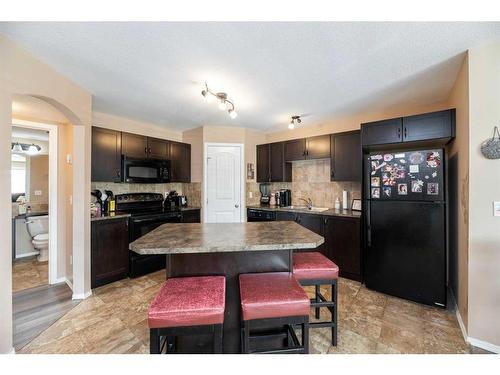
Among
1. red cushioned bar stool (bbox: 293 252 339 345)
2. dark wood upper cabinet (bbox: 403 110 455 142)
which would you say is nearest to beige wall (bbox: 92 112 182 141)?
red cushioned bar stool (bbox: 293 252 339 345)

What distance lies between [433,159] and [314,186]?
6.18 ft

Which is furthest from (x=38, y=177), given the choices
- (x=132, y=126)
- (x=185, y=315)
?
(x=185, y=315)

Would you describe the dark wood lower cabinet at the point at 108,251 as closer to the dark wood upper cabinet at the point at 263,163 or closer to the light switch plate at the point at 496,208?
the dark wood upper cabinet at the point at 263,163

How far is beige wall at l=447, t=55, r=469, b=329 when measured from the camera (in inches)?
70.6

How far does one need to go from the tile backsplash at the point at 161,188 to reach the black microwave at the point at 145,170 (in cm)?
37

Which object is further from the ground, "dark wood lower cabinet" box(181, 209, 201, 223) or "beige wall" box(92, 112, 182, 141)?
"beige wall" box(92, 112, 182, 141)

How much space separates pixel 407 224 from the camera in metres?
2.37

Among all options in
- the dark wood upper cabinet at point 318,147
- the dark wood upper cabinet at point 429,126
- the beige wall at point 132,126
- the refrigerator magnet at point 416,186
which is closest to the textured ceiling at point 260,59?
the dark wood upper cabinet at point 429,126

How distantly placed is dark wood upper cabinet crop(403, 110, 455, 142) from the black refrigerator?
0.21m

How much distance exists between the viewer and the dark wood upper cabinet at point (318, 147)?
346 centimetres

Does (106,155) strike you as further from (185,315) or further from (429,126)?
(429,126)

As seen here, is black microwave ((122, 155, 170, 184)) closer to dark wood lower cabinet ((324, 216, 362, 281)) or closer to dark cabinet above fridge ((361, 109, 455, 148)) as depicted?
dark wood lower cabinet ((324, 216, 362, 281))
